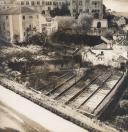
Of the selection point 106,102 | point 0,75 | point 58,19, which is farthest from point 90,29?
point 106,102

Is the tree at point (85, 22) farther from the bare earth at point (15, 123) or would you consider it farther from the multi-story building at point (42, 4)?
the bare earth at point (15, 123)

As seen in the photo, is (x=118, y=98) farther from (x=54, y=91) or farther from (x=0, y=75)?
(x=0, y=75)

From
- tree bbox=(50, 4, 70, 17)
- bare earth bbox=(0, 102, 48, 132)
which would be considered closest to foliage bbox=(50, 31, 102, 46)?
tree bbox=(50, 4, 70, 17)

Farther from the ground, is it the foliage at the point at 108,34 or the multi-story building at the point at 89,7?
the multi-story building at the point at 89,7

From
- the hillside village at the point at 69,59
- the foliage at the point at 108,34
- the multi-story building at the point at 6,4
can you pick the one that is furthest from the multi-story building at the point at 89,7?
the multi-story building at the point at 6,4

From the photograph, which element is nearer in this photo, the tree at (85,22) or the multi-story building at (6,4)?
the tree at (85,22)

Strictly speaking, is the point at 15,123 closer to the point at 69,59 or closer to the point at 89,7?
the point at 69,59

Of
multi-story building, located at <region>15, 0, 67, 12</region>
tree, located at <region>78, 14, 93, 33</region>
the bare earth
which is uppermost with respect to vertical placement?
multi-story building, located at <region>15, 0, 67, 12</region>

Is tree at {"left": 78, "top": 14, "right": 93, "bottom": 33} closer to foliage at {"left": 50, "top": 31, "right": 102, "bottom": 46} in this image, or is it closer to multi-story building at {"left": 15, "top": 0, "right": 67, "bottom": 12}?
foliage at {"left": 50, "top": 31, "right": 102, "bottom": 46}
